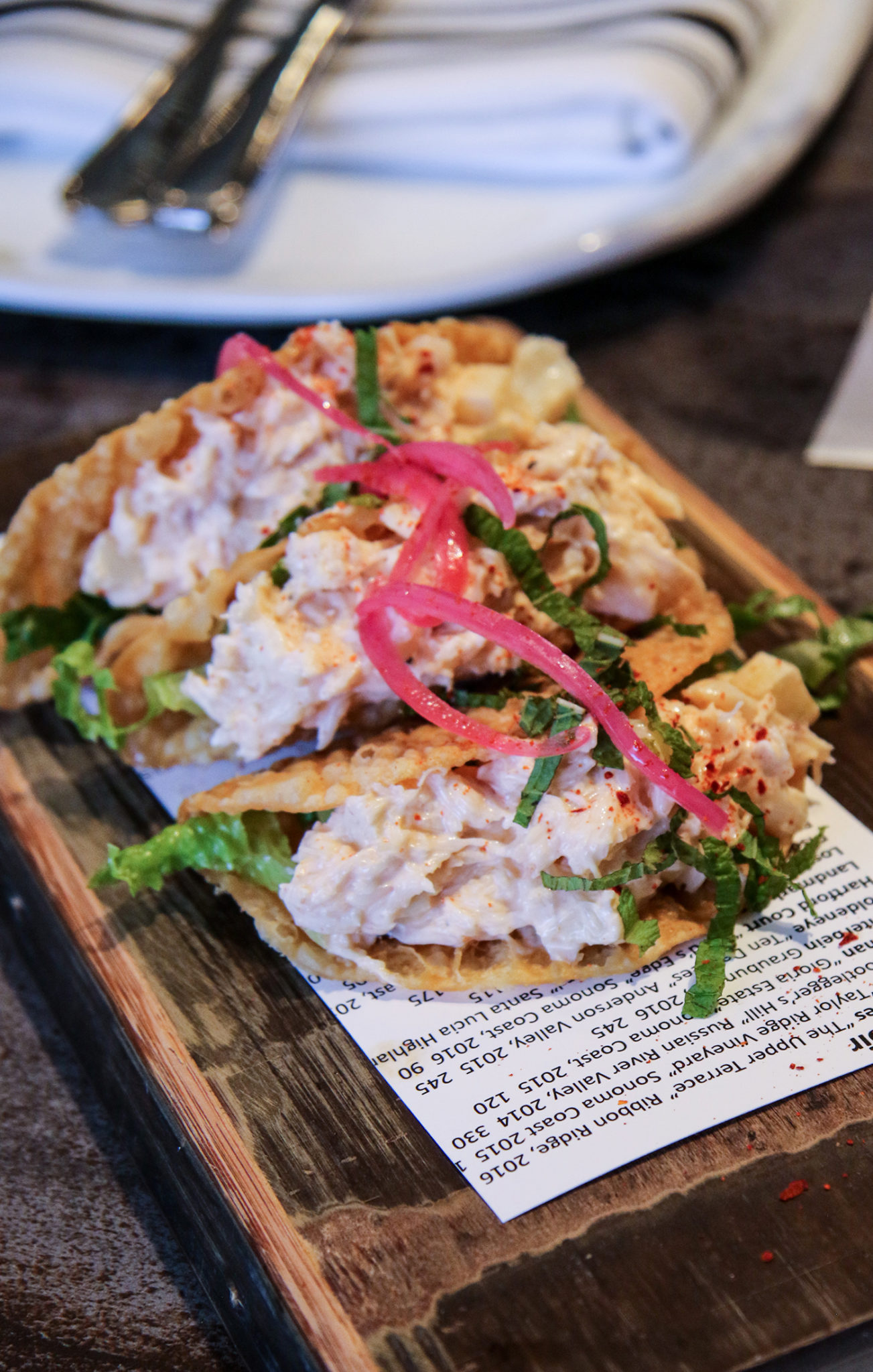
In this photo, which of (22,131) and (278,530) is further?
(22,131)

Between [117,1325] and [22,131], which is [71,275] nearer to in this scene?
[22,131]

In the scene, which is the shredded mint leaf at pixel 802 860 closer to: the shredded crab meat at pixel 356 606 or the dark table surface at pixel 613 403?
the shredded crab meat at pixel 356 606

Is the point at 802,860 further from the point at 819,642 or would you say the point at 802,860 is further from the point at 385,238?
the point at 385,238

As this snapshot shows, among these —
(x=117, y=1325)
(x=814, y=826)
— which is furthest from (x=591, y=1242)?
(x=814, y=826)

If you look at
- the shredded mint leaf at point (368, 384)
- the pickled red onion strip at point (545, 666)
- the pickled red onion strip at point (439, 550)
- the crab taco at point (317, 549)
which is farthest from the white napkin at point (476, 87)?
the pickled red onion strip at point (545, 666)

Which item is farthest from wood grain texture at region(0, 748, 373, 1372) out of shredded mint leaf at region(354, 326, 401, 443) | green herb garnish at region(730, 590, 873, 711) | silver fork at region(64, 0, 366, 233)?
silver fork at region(64, 0, 366, 233)

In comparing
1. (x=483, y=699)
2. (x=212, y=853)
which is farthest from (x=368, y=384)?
(x=212, y=853)
